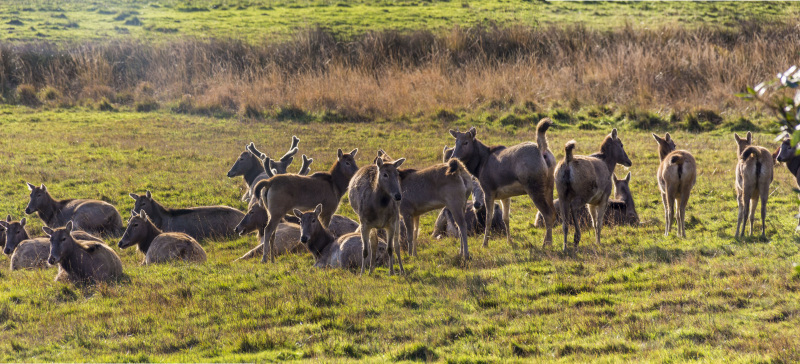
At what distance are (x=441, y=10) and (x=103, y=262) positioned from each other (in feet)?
120

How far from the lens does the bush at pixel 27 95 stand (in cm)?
3228

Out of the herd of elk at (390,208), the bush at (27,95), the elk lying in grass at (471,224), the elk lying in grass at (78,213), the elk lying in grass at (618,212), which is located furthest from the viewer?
the bush at (27,95)

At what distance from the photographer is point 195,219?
14.5 meters

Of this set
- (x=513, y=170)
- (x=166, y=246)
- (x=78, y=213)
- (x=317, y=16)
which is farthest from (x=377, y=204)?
(x=317, y=16)

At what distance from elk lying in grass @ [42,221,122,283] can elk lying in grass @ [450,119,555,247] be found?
228 inches

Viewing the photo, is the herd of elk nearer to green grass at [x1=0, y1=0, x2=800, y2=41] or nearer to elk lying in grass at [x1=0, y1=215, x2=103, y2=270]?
elk lying in grass at [x1=0, y1=215, x2=103, y2=270]

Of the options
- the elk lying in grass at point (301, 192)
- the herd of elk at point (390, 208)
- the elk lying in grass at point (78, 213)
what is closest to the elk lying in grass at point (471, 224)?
the herd of elk at point (390, 208)

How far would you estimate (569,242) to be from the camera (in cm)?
1232

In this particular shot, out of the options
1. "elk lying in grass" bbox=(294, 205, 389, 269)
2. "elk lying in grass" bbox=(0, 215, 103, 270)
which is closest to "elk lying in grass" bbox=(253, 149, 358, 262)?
"elk lying in grass" bbox=(294, 205, 389, 269)

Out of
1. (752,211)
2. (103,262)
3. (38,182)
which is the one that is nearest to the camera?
(103,262)

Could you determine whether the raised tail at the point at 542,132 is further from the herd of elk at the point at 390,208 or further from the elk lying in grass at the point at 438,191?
the elk lying in grass at the point at 438,191

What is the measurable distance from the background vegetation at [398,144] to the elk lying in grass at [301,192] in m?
0.76

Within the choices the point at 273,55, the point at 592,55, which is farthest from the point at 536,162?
the point at 273,55

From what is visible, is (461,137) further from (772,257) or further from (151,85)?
(151,85)
